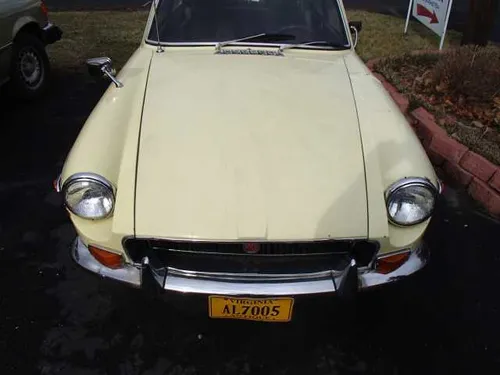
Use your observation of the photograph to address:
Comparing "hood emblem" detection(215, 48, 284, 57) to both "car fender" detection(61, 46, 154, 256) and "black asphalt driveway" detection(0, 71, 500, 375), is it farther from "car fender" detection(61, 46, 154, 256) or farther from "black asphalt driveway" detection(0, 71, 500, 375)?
"black asphalt driveway" detection(0, 71, 500, 375)

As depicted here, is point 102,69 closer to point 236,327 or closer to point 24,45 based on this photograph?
point 236,327

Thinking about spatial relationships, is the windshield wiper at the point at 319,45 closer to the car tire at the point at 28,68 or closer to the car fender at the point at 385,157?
the car fender at the point at 385,157

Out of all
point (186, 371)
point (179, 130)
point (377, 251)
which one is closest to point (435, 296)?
point (377, 251)

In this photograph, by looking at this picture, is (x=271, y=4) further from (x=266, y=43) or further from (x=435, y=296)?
(x=435, y=296)

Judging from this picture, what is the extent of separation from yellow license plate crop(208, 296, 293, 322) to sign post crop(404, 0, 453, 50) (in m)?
5.01

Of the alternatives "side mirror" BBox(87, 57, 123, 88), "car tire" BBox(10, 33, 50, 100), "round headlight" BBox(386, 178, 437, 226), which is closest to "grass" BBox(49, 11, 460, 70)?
"car tire" BBox(10, 33, 50, 100)

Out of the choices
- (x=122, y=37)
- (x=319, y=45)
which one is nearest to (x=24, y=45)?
(x=122, y=37)

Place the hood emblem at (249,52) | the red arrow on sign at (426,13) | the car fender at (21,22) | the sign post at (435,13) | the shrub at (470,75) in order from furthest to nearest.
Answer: the red arrow on sign at (426,13) → the sign post at (435,13) → the car fender at (21,22) → the shrub at (470,75) → the hood emblem at (249,52)

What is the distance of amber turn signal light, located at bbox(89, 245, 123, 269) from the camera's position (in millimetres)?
2314

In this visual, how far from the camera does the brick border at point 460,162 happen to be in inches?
145

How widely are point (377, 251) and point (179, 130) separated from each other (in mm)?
1155

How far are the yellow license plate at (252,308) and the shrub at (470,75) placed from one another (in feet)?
11.1

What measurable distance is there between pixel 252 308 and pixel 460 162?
2531 mm

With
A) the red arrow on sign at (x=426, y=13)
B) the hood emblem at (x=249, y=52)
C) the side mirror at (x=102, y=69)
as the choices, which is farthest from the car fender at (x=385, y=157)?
the red arrow on sign at (x=426, y=13)
